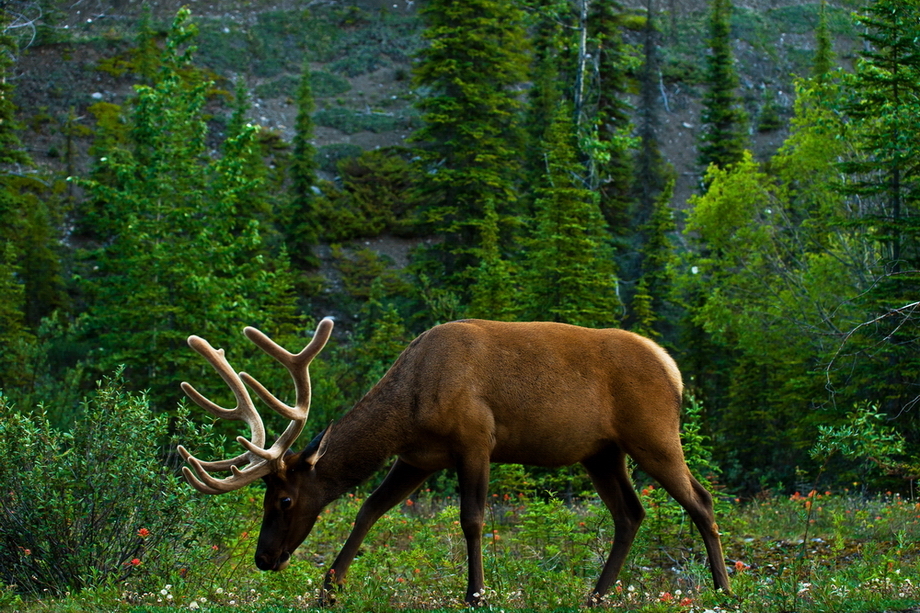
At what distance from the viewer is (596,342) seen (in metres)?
7.36

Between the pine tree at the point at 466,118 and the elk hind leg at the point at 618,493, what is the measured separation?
59.7 ft

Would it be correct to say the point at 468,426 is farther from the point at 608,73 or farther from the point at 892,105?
the point at 608,73

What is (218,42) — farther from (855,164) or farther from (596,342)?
(596,342)

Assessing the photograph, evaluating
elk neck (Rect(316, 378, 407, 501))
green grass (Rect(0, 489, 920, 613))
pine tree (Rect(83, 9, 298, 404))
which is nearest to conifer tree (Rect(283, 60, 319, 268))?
pine tree (Rect(83, 9, 298, 404))

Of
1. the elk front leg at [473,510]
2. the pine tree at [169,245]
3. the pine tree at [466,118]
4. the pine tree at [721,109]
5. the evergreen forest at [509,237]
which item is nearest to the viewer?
the elk front leg at [473,510]

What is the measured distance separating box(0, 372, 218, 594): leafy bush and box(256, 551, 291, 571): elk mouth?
0.84m

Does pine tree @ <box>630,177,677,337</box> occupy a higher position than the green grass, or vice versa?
the green grass

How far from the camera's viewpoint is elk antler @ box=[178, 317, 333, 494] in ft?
21.7

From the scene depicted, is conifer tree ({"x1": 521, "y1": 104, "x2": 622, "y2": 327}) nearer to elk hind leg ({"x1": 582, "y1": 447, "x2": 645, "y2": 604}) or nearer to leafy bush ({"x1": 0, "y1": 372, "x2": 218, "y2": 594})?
elk hind leg ({"x1": 582, "y1": 447, "x2": 645, "y2": 604})

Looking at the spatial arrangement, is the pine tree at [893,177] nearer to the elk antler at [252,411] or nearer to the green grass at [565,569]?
the green grass at [565,569]

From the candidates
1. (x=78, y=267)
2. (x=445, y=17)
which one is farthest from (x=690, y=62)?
(x=78, y=267)

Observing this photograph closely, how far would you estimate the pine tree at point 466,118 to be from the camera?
2652cm

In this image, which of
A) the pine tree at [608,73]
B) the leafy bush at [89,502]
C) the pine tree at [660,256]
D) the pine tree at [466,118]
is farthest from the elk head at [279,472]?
the pine tree at [608,73]

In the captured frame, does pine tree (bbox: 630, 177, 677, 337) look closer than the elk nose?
No
